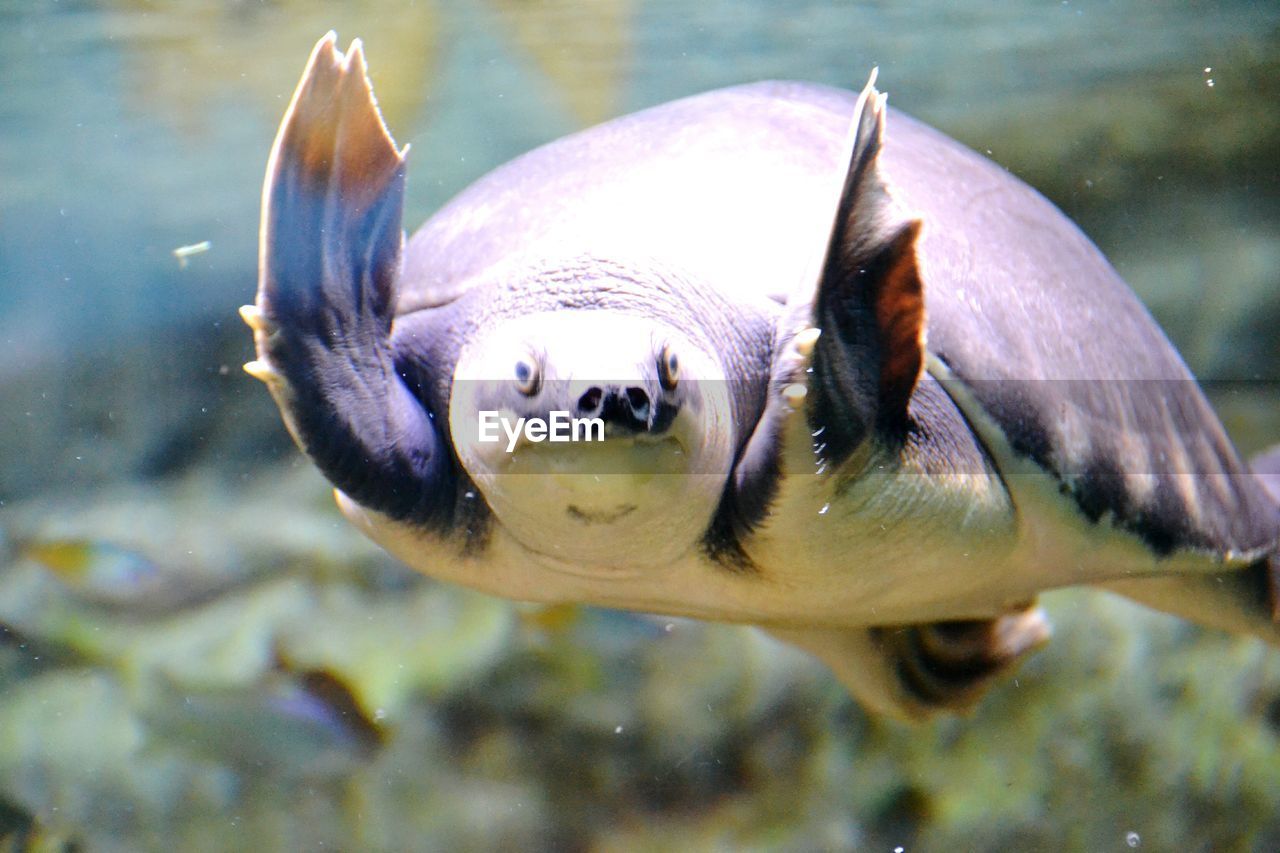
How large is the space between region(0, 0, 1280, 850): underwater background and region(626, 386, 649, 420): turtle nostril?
1.94m

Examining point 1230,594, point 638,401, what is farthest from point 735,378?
point 1230,594

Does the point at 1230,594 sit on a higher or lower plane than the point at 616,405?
lower

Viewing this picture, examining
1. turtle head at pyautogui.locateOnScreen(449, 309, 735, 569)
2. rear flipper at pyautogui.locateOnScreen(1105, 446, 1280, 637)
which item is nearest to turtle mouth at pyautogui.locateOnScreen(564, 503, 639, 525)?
turtle head at pyautogui.locateOnScreen(449, 309, 735, 569)

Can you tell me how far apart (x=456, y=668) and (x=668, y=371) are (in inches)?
79.1

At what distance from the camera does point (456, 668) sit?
2953mm

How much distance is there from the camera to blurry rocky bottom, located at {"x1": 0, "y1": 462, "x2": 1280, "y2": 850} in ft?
9.26

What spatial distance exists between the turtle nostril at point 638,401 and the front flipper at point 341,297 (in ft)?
1.78

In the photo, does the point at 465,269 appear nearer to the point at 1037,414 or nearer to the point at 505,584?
the point at 505,584

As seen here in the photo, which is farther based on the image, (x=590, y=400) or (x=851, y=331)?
(x=851, y=331)

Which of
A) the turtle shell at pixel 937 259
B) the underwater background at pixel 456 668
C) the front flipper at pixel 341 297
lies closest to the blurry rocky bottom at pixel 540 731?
the underwater background at pixel 456 668

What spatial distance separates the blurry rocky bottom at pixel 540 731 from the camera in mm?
2822

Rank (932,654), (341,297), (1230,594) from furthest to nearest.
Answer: (932,654), (1230,594), (341,297)

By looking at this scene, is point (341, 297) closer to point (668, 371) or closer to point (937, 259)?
point (668, 371)

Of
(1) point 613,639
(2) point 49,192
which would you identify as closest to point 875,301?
(1) point 613,639
